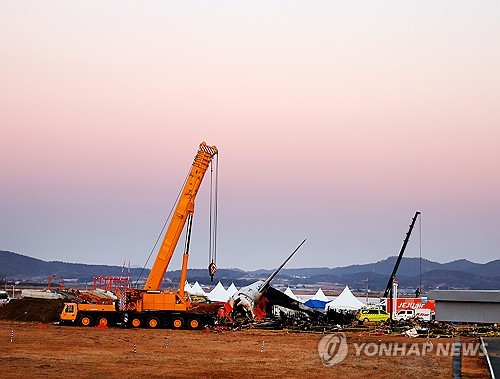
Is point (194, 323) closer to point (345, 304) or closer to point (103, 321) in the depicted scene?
point (103, 321)

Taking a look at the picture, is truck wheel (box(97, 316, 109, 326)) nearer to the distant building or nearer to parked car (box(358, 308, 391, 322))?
parked car (box(358, 308, 391, 322))

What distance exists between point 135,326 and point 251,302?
1250 centimetres

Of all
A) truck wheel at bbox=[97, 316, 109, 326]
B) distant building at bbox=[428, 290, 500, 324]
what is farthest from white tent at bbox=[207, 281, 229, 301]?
truck wheel at bbox=[97, 316, 109, 326]

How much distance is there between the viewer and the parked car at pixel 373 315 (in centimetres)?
6209

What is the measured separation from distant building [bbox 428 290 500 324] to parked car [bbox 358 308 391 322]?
20.4 ft

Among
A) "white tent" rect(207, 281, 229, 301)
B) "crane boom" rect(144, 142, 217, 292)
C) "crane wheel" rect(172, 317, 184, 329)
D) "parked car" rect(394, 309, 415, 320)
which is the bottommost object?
"crane wheel" rect(172, 317, 184, 329)

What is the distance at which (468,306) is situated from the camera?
56500mm

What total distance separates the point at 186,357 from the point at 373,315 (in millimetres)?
33558

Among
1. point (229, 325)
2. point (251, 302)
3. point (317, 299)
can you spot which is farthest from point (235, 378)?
point (317, 299)

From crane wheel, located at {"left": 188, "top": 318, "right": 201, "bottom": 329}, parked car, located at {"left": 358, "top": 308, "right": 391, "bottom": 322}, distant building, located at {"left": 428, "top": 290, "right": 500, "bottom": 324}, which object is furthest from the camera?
parked car, located at {"left": 358, "top": 308, "right": 391, "bottom": 322}

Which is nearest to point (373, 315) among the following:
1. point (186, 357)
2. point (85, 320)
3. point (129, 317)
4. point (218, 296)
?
point (129, 317)

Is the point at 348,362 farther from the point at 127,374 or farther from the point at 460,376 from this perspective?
the point at 127,374

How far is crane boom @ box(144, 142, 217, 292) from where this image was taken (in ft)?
159

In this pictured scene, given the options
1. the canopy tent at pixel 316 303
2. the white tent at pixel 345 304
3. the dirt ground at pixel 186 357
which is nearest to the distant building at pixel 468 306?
the dirt ground at pixel 186 357
